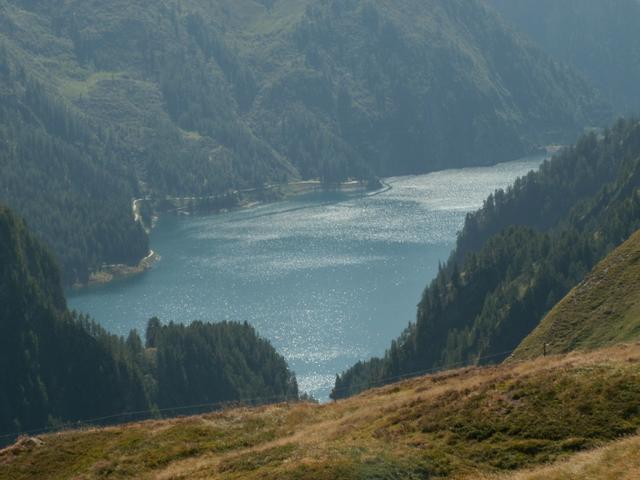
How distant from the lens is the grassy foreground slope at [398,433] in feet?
180

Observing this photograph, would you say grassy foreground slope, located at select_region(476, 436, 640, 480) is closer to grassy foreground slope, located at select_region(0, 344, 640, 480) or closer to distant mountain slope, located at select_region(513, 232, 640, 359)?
grassy foreground slope, located at select_region(0, 344, 640, 480)

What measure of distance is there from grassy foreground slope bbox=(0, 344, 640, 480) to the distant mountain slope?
27931 millimetres

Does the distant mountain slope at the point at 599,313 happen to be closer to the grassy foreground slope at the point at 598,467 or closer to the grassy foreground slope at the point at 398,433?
the grassy foreground slope at the point at 398,433

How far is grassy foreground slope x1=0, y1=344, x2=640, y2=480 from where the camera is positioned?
Result: 180ft

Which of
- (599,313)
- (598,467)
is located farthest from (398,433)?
(599,313)

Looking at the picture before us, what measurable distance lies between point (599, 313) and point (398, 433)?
54.1 meters

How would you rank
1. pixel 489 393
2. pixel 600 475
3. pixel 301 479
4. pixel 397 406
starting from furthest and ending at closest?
pixel 397 406 < pixel 489 393 < pixel 301 479 < pixel 600 475

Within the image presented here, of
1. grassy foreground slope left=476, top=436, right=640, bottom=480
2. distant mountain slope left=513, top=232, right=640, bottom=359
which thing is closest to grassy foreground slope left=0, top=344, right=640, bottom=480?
Answer: grassy foreground slope left=476, top=436, right=640, bottom=480

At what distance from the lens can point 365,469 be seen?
5400cm

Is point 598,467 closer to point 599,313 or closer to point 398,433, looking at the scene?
point 398,433

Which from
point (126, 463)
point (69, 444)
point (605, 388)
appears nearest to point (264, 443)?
point (126, 463)

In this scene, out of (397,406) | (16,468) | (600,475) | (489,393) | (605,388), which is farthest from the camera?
(16,468)

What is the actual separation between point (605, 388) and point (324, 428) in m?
19.2

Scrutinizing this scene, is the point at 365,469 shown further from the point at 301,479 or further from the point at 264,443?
the point at 264,443
